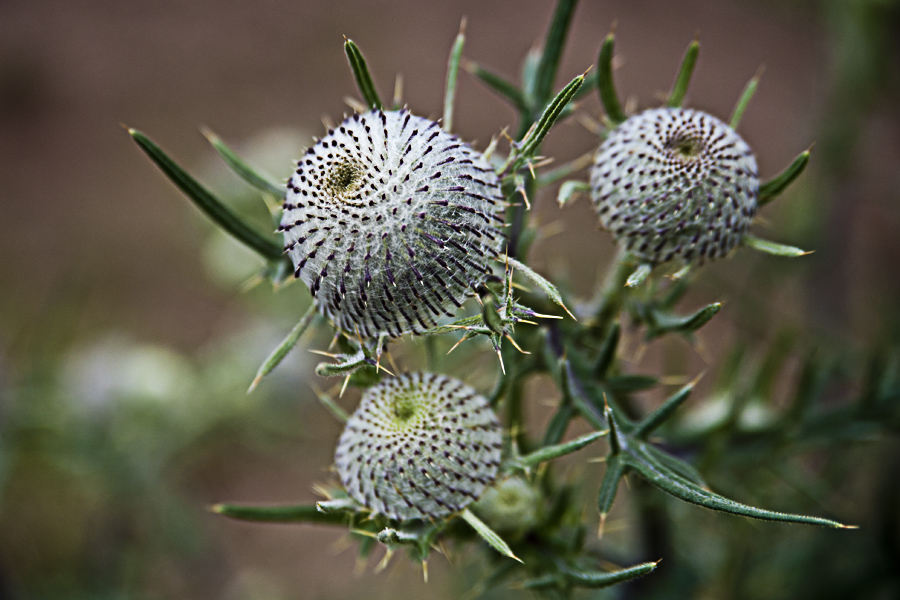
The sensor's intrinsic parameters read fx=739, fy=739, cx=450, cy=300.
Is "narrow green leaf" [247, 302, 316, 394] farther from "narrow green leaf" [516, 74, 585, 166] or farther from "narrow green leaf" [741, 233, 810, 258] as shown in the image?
"narrow green leaf" [741, 233, 810, 258]

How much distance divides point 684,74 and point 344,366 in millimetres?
1380

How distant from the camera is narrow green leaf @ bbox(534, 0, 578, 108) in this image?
2416 millimetres

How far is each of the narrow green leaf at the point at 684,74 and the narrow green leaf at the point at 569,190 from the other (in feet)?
1.23

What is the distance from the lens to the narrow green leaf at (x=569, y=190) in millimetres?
2131

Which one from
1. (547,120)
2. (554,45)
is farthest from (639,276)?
(554,45)

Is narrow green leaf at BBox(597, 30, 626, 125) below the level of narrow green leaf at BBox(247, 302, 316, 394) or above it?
above

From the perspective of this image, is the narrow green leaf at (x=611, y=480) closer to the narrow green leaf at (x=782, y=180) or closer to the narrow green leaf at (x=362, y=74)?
the narrow green leaf at (x=782, y=180)

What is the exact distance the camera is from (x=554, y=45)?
8.01 ft

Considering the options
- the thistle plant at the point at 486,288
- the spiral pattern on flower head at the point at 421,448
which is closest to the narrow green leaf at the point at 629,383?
A: the thistle plant at the point at 486,288

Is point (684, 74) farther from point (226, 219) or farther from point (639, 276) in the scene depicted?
point (226, 219)

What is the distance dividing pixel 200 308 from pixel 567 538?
23.3ft

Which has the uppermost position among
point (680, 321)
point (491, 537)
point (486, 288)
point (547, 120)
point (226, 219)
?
point (547, 120)

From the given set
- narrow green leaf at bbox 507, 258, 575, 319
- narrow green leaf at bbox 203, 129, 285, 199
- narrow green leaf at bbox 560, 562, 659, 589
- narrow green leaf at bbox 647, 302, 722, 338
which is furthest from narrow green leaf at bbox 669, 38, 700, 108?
narrow green leaf at bbox 560, 562, 659, 589

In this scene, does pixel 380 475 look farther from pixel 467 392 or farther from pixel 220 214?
pixel 220 214
